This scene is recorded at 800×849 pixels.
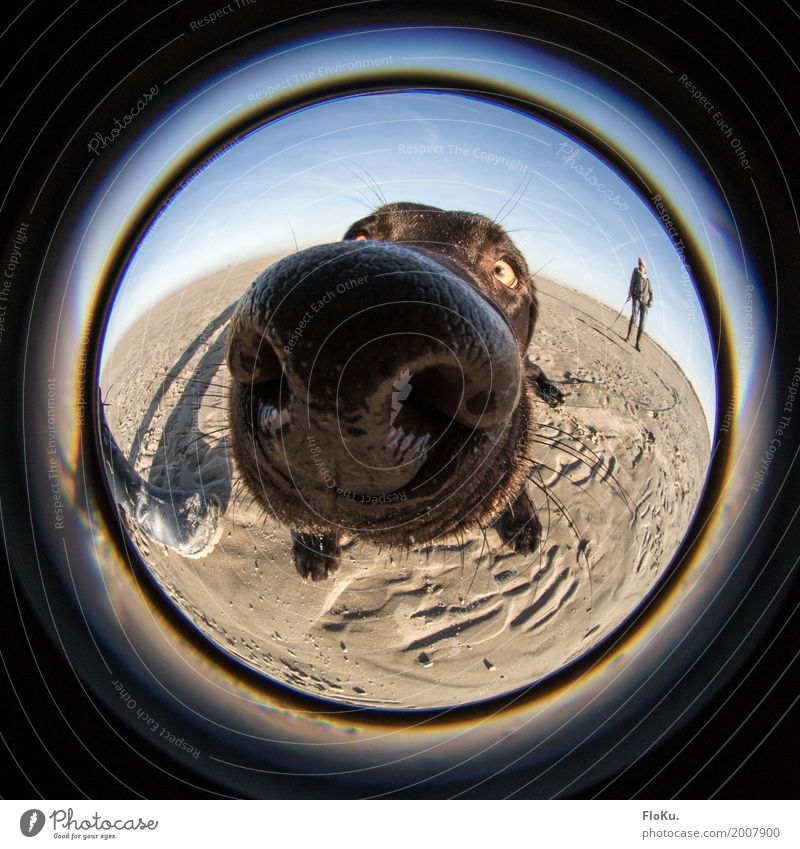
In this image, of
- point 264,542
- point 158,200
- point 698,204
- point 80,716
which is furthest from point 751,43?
point 80,716

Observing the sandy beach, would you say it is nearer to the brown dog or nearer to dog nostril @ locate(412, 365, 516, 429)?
the brown dog

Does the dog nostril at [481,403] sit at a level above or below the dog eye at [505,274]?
below

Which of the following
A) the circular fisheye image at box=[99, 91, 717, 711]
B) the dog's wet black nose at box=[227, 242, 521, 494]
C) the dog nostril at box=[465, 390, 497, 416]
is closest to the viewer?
the dog's wet black nose at box=[227, 242, 521, 494]

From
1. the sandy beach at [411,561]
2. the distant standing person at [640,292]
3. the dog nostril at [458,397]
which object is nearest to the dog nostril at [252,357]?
the dog nostril at [458,397]

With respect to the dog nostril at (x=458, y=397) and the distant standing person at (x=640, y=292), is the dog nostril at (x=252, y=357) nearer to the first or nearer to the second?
the dog nostril at (x=458, y=397)

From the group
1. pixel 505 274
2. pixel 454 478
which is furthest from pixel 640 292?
pixel 454 478

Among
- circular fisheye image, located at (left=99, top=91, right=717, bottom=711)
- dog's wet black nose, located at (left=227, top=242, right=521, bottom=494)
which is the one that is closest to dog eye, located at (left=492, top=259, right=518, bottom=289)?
circular fisheye image, located at (left=99, top=91, right=717, bottom=711)

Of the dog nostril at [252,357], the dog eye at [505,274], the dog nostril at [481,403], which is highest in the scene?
the dog eye at [505,274]
